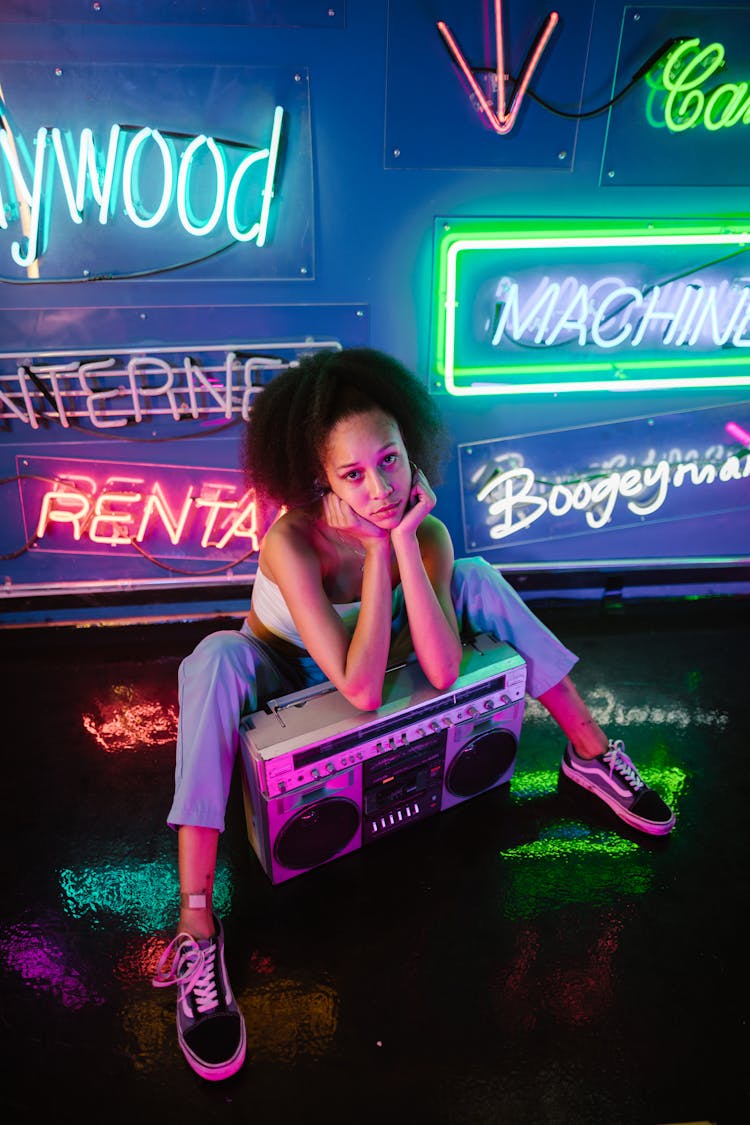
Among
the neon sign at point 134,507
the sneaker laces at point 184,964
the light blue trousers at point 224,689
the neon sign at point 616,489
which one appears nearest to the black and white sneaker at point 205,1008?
the sneaker laces at point 184,964

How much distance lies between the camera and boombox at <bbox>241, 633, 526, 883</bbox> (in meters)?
1.73

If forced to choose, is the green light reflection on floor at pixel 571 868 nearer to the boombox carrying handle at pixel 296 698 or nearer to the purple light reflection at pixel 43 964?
the boombox carrying handle at pixel 296 698

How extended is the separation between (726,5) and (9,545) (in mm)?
3246

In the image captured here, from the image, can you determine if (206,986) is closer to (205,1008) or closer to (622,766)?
(205,1008)

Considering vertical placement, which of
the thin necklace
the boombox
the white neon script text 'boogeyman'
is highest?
the white neon script text 'boogeyman'

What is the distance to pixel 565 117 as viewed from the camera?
2424mm

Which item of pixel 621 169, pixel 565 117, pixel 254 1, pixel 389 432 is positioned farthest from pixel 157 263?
pixel 621 169

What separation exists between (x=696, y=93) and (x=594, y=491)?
146 cm

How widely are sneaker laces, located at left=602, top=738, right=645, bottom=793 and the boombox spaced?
32 centimetres

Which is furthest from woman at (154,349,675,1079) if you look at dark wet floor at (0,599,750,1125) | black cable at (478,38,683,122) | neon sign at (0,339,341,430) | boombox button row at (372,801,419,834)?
black cable at (478,38,683,122)

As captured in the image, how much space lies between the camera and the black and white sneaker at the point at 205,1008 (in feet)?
5.16

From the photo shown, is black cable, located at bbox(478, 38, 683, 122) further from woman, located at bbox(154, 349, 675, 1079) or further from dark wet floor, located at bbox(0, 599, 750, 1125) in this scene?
dark wet floor, located at bbox(0, 599, 750, 1125)

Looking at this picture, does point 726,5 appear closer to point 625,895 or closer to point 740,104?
point 740,104

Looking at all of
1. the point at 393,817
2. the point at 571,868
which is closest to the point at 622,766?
the point at 571,868
